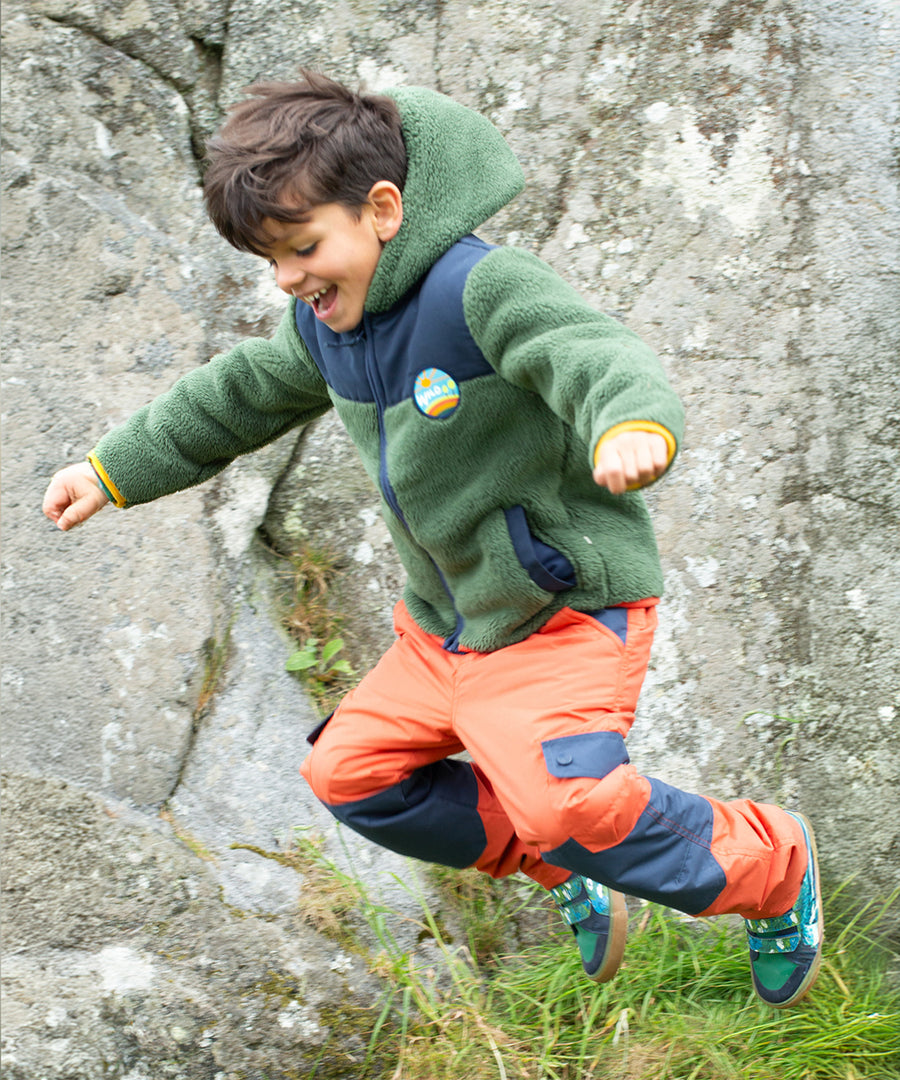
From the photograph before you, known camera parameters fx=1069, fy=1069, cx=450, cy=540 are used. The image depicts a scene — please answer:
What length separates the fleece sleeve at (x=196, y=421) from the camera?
1.97 metres

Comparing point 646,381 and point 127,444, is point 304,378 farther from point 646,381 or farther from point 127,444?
point 646,381

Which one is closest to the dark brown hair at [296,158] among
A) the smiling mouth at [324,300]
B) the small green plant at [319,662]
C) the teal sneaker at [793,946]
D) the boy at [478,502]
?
the boy at [478,502]

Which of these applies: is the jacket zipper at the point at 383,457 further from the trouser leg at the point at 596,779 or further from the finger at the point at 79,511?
the finger at the point at 79,511

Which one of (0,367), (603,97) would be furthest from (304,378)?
(603,97)

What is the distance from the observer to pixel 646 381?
1392 millimetres

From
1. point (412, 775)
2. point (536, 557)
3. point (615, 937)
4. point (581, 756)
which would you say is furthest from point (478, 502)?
point (615, 937)

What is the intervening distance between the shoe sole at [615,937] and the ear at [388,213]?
1.21 metres

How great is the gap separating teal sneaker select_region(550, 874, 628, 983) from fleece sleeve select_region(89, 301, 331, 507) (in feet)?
3.37

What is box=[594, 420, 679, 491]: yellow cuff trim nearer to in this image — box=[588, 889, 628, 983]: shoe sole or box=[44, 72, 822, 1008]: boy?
box=[44, 72, 822, 1008]: boy

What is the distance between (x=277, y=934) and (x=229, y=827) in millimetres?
279

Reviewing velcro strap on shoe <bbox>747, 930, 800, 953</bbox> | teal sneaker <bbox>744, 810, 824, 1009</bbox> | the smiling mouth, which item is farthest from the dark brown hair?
velcro strap on shoe <bbox>747, 930, 800, 953</bbox>

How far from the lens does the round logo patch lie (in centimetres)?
167

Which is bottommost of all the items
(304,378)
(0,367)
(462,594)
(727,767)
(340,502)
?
(727,767)

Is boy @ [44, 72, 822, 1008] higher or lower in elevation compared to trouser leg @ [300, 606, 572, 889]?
higher
